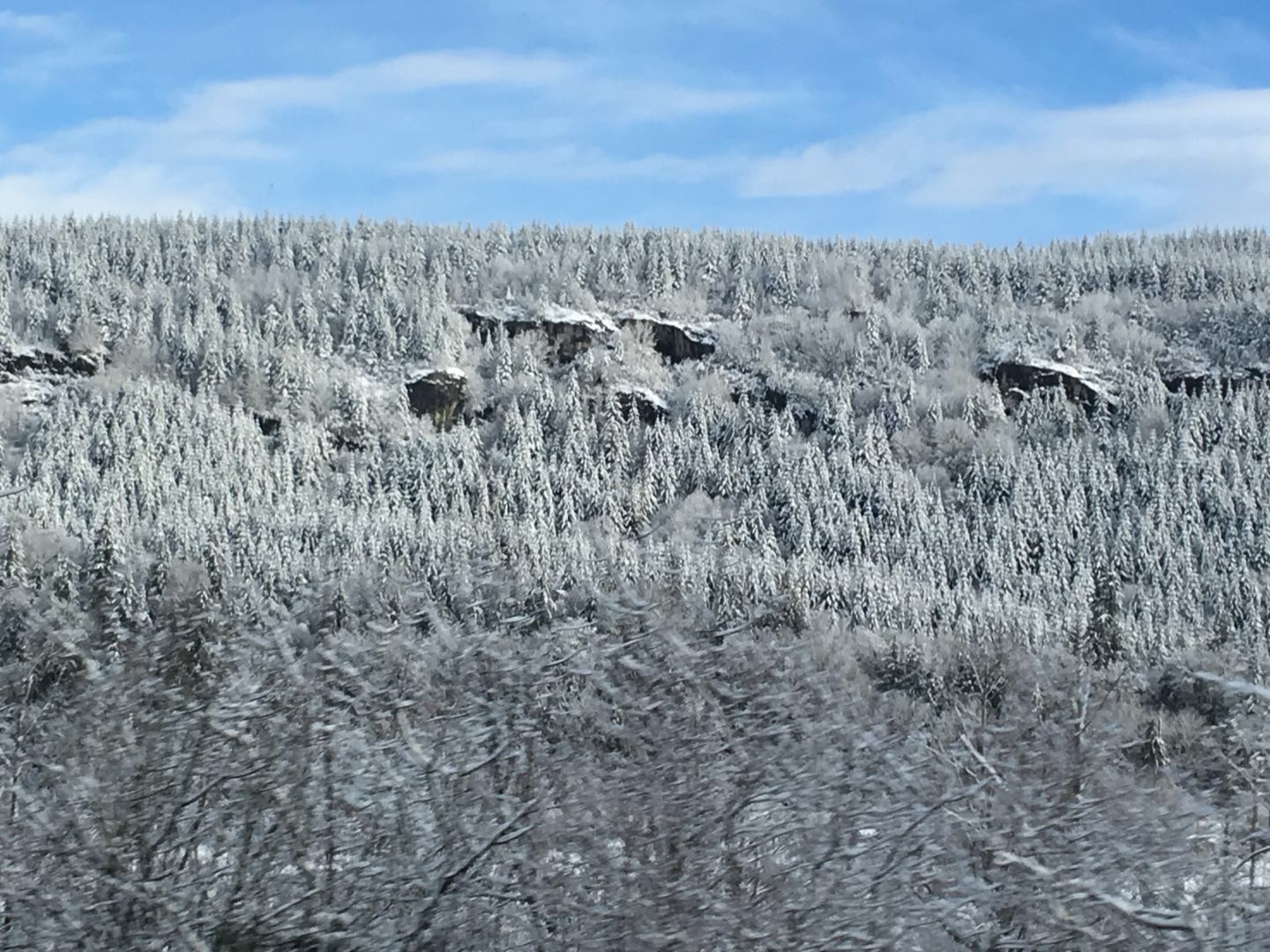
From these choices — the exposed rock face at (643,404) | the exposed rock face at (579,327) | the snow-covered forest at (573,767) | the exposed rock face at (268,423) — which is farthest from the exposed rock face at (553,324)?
the snow-covered forest at (573,767)

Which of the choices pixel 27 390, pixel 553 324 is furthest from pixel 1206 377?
pixel 27 390

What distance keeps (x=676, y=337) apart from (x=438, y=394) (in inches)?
1409

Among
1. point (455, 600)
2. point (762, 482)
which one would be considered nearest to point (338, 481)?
point (762, 482)

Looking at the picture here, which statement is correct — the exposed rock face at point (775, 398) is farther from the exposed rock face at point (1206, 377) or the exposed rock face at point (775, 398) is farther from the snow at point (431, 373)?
the exposed rock face at point (1206, 377)

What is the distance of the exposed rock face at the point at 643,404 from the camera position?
14588 cm

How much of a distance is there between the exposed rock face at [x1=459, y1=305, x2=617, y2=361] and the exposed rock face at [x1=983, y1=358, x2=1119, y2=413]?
156ft

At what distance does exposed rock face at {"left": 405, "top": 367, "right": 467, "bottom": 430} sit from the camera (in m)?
143

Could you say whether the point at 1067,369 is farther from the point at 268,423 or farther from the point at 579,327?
the point at 268,423

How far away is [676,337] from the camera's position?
6590 inches

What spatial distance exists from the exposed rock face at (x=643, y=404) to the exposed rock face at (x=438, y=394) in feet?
58.5

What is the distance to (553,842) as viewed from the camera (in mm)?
6816

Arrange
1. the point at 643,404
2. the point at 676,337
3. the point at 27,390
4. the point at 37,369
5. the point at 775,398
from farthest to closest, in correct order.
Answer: the point at 676,337 → the point at 775,398 → the point at 643,404 → the point at 37,369 → the point at 27,390

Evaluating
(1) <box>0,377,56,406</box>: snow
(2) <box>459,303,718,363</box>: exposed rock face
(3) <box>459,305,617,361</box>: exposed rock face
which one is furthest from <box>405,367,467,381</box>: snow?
(1) <box>0,377,56,406</box>: snow

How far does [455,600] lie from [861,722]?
2.75 m
